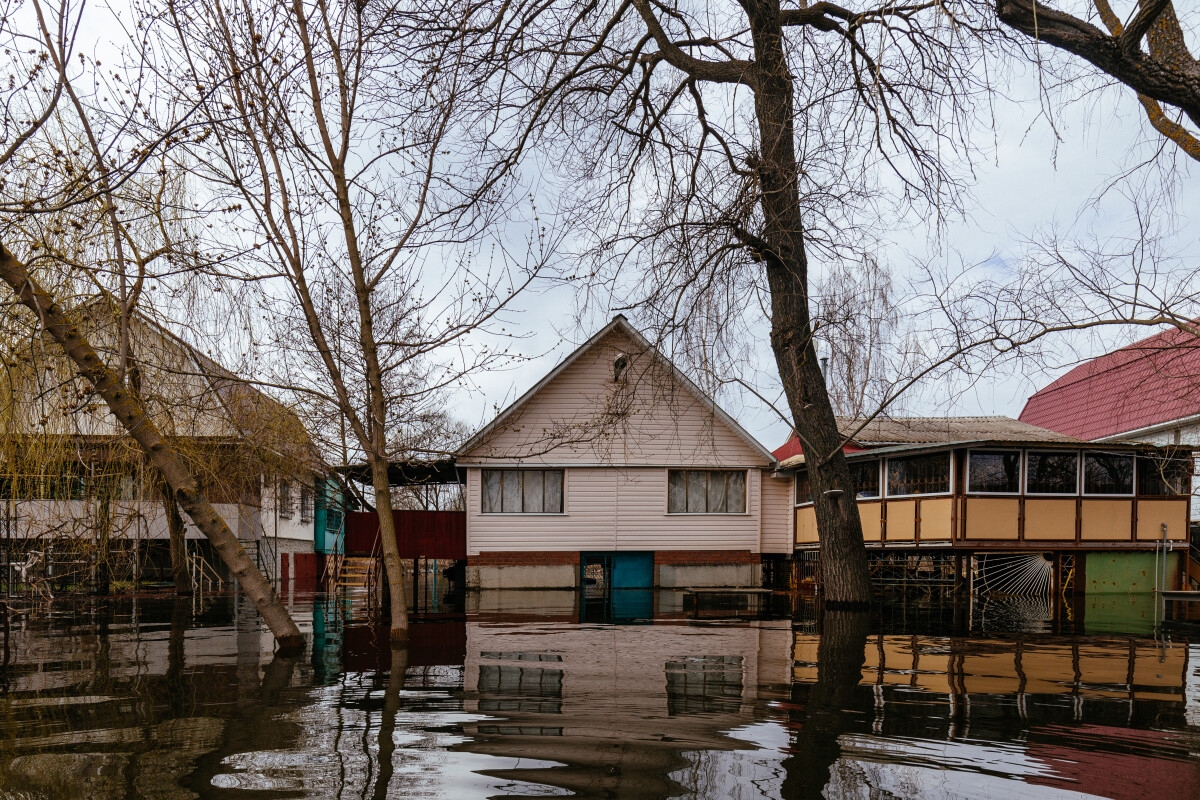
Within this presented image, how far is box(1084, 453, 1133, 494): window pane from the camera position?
2280cm

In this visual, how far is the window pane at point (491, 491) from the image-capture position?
88.1 feet

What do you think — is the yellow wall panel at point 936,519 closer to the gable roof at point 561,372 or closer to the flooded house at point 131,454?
the gable roof at point 561,372

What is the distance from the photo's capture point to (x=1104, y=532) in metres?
22.8

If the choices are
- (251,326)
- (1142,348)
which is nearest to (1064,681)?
(1142,348)

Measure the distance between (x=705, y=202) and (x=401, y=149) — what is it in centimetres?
330

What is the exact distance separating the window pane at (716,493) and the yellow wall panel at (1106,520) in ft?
29.4

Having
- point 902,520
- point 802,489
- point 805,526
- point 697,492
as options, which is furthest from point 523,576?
point 902,520

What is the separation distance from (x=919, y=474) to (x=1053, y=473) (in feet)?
9.35

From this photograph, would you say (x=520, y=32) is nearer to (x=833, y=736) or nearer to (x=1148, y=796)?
(x=833, y=736)

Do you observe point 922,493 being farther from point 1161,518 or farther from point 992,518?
point 1161,518

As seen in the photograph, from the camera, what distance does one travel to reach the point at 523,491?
2709 centimetres

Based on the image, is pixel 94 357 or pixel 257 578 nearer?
pixel 94 357

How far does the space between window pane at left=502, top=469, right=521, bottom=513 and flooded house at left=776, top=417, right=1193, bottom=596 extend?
7.99 meters

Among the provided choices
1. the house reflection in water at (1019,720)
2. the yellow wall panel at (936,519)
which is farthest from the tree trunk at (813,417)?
the yellow wall panel at (936,519)
